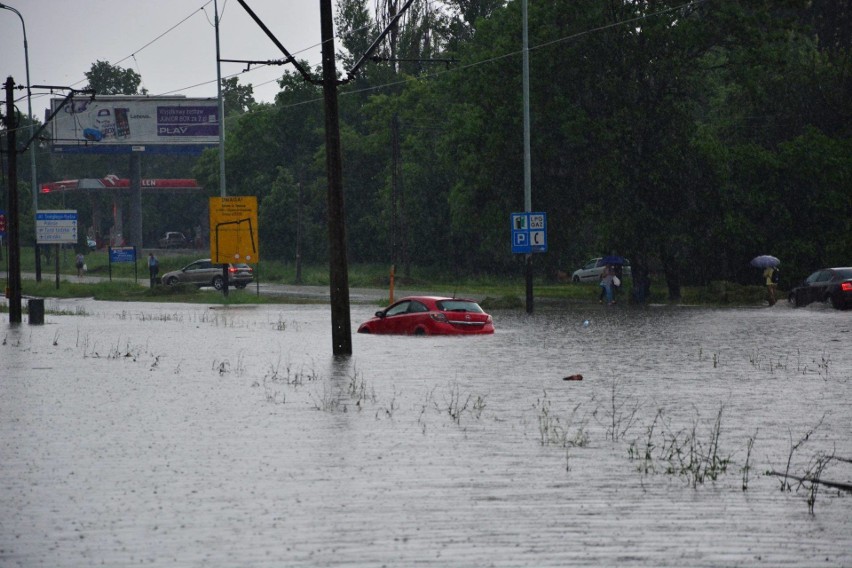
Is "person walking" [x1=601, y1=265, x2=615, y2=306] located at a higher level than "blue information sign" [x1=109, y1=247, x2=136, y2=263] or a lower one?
lower

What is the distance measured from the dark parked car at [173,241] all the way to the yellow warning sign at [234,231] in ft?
250

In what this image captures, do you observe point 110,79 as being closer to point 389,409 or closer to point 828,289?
point 828,289

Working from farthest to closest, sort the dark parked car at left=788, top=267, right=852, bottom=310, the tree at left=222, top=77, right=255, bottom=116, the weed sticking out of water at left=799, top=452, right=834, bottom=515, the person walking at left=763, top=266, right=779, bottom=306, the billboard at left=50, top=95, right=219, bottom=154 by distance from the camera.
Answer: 1. the tree at left=222, top=77, right=255, bottom=116
2. the billboard at left=50, top=95, right=219, bottom=154
3. the person walking at left=763, top=266, right=779, bottom=306
4. the dark parked car at left=788, top=267, right=852, bottom=310
5. the weed sticking out of water at left=799, top=452, right=834, bottom=515

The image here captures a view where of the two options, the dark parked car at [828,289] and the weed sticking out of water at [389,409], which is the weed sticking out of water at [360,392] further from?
the dark parked car at [828,289]

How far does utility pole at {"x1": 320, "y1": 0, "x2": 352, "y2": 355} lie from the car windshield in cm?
Answer: 649

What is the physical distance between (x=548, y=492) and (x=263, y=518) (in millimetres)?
2364

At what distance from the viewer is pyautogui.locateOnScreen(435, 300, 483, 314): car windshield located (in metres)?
32.3

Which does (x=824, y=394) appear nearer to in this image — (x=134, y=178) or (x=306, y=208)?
(x=306, y=208)

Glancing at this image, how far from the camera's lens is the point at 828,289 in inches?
1822

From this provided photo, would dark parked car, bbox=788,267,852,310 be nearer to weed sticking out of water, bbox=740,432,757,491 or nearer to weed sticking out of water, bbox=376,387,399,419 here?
weed sticking out of water, bbox=376,387,399,419

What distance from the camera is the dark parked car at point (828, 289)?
45094mm

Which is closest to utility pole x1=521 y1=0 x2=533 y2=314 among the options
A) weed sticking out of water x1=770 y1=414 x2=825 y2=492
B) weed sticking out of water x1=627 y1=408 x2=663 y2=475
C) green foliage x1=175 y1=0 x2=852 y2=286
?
green foliage x1=175 y1=0 x2=852 y2=286

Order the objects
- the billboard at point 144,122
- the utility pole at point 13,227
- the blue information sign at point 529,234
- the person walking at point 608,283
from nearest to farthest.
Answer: the utility pole at point 13,227 < the blue information sign at point 529,234 < the person walking at point 608,283 < the billboard at point 144,122

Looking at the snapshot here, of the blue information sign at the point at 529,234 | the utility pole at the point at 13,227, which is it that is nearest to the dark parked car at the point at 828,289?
the blue information sign at the point at 529,234
